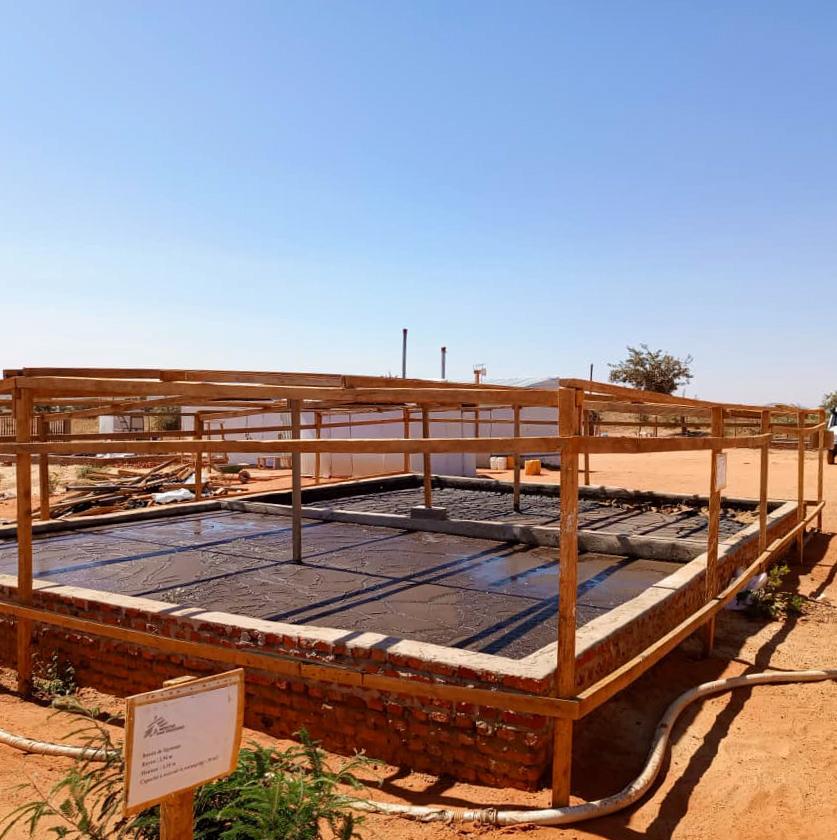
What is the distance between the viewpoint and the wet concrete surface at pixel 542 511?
29.3 feet

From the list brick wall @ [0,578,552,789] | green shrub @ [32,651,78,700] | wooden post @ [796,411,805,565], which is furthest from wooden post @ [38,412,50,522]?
wooden post @ [796,411,805,565]

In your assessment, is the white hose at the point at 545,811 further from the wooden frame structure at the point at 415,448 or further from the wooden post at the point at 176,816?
the wooden post at the point at 176,816

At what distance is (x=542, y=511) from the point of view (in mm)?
10211

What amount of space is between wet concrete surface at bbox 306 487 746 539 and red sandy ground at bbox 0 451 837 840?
2592mm

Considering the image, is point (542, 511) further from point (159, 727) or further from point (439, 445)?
point (159, 727)

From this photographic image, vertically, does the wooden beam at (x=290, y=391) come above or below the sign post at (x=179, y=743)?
above

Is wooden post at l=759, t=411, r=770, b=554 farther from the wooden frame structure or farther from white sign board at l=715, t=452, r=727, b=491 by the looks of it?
white sign board at l=715, t=452, r=727, b=491

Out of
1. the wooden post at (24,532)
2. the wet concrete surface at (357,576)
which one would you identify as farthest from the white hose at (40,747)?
the wet concrete surface at (357,576)

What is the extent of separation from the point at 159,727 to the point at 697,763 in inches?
124

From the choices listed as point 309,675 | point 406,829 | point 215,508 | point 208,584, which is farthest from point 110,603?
point 215,508

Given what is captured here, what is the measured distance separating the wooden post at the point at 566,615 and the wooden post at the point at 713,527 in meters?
2.03

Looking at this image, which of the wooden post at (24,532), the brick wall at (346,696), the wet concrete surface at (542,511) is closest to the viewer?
the brick wall at (346,696)

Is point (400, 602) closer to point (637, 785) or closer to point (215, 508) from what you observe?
point (637, 785)

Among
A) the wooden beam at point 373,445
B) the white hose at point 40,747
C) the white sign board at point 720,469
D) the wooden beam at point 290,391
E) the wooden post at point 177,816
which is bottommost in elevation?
the white hose at point 40,747
